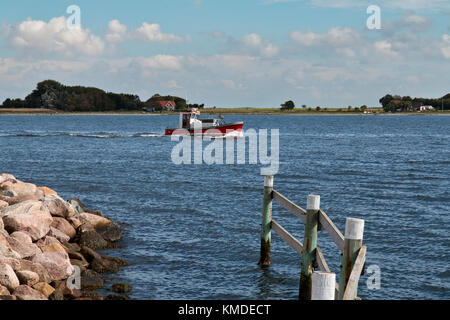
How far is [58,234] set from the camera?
15.2 metres

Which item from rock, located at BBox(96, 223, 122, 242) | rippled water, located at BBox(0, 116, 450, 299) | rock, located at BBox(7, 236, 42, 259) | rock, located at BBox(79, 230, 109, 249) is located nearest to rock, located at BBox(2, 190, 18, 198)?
rock, located at BBox(96, 223, 122, 242)

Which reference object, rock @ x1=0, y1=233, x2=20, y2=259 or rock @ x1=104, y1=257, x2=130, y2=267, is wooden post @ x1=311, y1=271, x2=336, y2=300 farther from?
rock @ x1=104, y1=257, x2=130, y2=267

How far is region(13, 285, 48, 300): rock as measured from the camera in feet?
34.3

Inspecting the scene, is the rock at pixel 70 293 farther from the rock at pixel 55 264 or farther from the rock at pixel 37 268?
the rock at pixel 55 264

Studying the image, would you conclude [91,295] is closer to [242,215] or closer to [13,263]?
[13,263]

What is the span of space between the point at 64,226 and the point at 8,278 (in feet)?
17.3

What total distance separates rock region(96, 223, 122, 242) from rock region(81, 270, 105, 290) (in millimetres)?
4104

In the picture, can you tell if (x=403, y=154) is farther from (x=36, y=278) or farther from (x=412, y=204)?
(x=36, y=278)

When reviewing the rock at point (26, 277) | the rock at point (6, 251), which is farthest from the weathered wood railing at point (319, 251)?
the rock at point (6, 251)

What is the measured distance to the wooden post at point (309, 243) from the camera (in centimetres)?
1086
